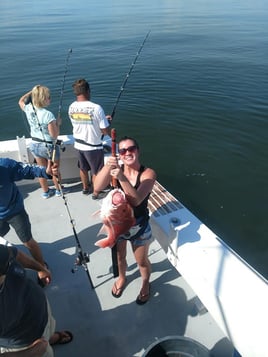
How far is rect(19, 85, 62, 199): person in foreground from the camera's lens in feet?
13.3

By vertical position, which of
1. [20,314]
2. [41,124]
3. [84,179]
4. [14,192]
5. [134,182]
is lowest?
[84,179]

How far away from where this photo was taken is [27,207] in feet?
16.3

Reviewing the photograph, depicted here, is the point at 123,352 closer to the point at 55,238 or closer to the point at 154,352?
the point at 154,352

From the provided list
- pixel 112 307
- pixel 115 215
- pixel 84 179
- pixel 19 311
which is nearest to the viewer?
pixel 19 311

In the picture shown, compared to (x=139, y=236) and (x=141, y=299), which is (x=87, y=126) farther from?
(x=141, y=299)

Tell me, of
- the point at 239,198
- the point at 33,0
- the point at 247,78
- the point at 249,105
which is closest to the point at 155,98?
the point at 249,105

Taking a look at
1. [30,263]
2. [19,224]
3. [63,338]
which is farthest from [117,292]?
[19,224]

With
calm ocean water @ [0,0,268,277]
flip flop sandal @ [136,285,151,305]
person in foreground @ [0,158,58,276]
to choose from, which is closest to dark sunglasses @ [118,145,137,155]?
person in foreground @ [0,158,58,276]

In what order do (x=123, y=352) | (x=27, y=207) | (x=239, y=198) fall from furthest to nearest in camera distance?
(x=239, y=198) < (x=27, y=207) < (x=123, y=352)

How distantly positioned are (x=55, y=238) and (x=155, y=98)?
804cm

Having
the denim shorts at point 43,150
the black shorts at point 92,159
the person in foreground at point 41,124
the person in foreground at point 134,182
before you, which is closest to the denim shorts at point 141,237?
the person in foreground at point 134,182

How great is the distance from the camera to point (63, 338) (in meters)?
3.06

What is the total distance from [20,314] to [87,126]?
9.27ft

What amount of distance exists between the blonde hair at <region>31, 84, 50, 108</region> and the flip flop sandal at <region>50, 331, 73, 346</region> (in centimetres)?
270
